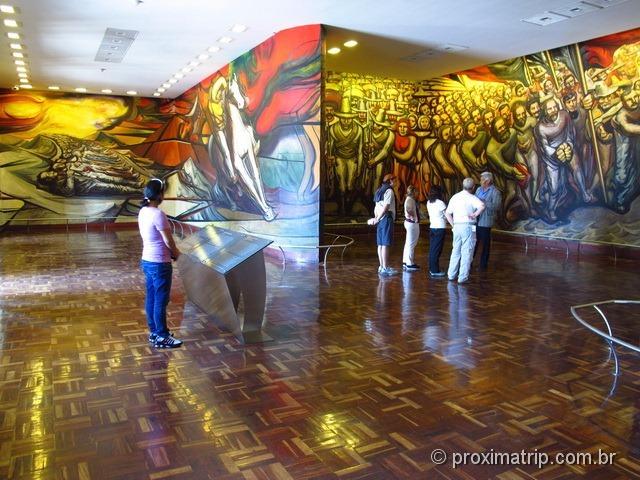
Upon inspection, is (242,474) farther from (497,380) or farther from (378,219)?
(378,219)

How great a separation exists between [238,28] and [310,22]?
1.47 metres

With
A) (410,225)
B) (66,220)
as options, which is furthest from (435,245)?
(66,220)

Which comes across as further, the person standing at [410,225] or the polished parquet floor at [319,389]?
→ the person standing at [410,225]

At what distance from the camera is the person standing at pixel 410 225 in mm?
8438

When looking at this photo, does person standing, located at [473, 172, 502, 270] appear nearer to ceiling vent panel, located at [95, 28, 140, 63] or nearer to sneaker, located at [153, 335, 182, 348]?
sneaker, located at [153, 335, 182, 348]

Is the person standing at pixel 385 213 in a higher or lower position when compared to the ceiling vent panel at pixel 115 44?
lower

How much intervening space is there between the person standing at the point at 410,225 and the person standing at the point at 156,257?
4396mm

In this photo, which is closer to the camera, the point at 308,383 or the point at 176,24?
the point at 308,383

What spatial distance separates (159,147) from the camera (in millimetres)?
19500

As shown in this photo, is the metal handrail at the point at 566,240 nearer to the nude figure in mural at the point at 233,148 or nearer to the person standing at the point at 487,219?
the person standing at the point at 487,219

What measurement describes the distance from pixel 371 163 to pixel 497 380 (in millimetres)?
11773

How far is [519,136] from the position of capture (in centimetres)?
1307

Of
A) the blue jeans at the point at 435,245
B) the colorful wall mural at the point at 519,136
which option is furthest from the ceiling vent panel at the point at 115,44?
the blue jeans at the point at 435,245

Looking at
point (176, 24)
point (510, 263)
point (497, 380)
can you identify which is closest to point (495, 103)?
point (510, 263)
